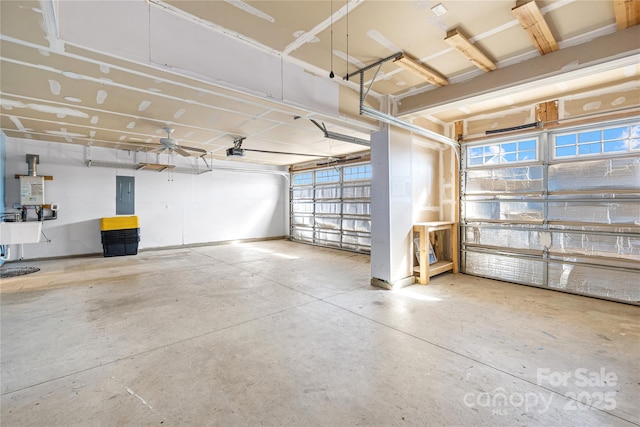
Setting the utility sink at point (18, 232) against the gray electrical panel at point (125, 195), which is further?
the gray electrical panel at point (125, 195)

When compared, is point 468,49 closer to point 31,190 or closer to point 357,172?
point 357,172

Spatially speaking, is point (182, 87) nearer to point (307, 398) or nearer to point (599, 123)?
point (307, 398)

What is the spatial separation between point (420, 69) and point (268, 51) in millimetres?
1662

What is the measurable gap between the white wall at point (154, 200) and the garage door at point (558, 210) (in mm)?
6211

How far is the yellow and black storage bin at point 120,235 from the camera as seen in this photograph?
6.46 m

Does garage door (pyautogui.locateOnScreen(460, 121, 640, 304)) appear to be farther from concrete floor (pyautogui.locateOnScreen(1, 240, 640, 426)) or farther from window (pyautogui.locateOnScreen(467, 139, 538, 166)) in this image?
concrete floor (pyautogui.locateOnScreen(1, 240, 640, 426))

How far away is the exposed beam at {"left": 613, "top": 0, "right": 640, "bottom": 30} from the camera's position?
207 cm

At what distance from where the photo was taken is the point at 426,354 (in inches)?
88.9

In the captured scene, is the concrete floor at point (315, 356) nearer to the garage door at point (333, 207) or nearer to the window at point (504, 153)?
the window at point (504, 153)

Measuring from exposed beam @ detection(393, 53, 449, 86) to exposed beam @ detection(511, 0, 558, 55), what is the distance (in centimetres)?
91

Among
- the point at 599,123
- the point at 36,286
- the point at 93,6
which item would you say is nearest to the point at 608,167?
the point at 599,123

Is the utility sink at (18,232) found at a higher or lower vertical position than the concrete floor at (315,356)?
higher

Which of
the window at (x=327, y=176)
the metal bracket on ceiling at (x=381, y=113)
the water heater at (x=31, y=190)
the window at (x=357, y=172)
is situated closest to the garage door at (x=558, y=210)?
the metal bracket on ceiling at (x=381, y=113)

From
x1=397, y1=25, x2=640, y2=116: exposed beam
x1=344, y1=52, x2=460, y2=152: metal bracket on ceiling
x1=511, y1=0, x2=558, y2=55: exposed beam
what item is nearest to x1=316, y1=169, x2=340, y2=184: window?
x1=344, y1=52, x2=460, y2=152: metal bracket on ceiling
